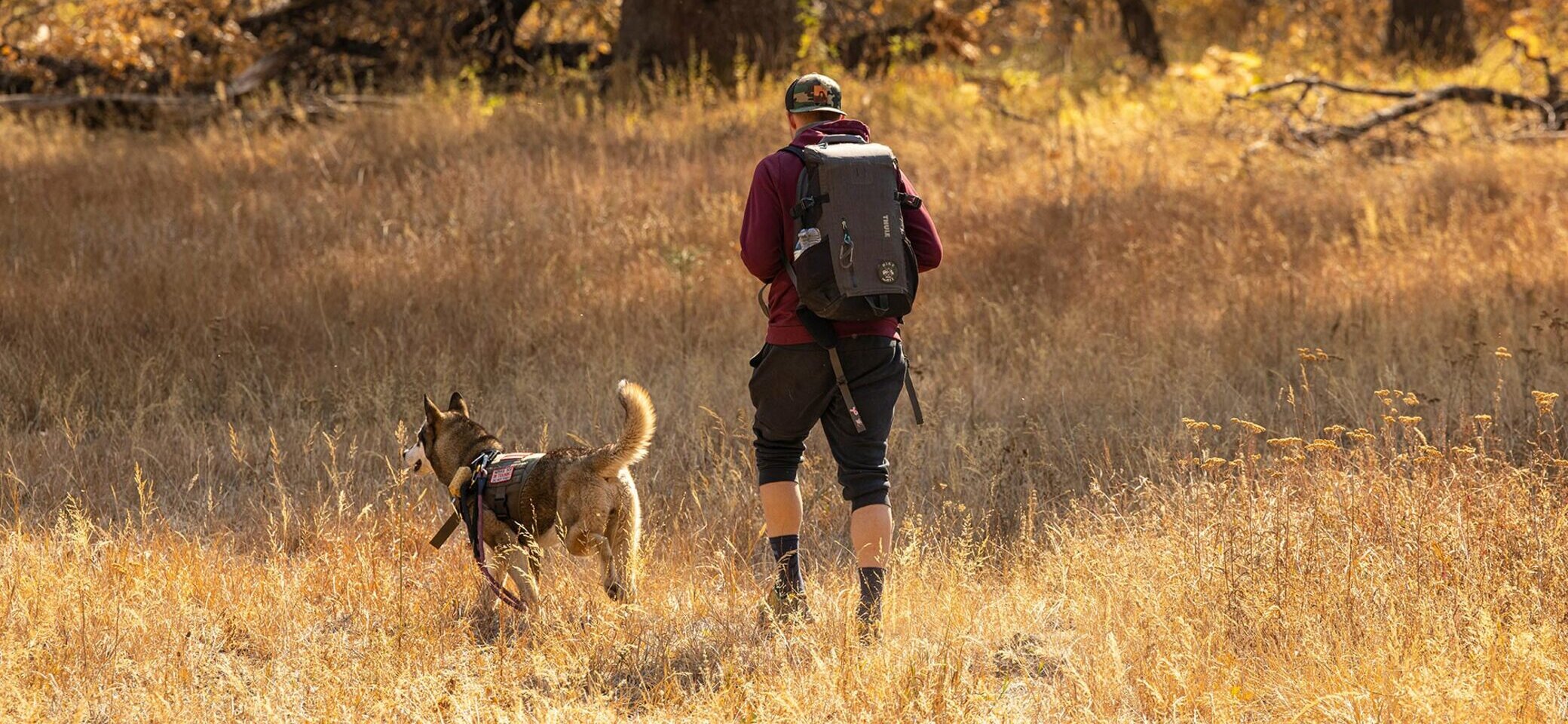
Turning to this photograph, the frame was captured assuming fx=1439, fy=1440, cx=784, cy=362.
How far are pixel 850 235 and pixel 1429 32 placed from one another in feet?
44.4

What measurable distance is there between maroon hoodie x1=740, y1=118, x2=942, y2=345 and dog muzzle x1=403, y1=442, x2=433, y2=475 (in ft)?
4.67

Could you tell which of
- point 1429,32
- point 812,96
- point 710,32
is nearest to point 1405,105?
point 1429,32

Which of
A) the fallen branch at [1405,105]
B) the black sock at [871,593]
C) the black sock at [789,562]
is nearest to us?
the black sock at [871,593]

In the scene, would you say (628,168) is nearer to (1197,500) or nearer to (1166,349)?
(1166,349)

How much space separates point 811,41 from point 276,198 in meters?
5.59

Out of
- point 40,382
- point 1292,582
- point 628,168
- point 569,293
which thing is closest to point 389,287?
point 569,293

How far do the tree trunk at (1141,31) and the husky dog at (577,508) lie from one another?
43.0 feet

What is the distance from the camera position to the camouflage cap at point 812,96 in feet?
15.2

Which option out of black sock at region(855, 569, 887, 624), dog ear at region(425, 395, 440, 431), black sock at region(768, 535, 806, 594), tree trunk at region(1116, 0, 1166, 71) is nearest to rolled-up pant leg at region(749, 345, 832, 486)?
black sock at region(768, 535, 806, 594)

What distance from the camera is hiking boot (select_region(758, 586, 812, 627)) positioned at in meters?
4.59

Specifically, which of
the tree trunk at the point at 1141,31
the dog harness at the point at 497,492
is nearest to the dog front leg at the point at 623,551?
the dog harness at the point at 497,492

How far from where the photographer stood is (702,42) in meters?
13.3

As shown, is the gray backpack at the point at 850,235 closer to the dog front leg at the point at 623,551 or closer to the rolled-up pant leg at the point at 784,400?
the rolled-up pant leg at the point at 784,400

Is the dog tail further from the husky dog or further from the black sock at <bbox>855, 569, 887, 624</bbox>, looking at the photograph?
the black sock at <bbox>855, 569, 887, 624</bbox>
